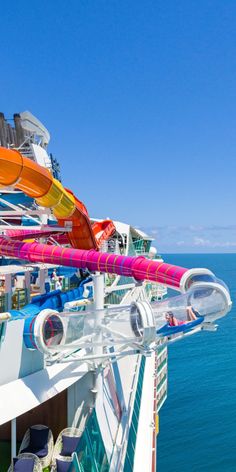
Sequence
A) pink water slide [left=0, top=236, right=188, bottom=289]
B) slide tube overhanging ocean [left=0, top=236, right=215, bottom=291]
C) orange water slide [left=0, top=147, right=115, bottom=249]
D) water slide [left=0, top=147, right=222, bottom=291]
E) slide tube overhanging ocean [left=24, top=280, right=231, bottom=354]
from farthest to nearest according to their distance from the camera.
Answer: pink water slide [left=0, top=236, right=188, bottom=289]
slide tube overhanging ocean [left=0, top=236, right=215, bottom=291]
water slide [left=0, top=147, right=222, bottom=291]
orange water slide [left=0, top=147, right=115, bottom=249]
slide tube overhanging ocean [left=24, top=280, right=231, bottom=354]

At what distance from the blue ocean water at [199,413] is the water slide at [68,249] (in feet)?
33.3

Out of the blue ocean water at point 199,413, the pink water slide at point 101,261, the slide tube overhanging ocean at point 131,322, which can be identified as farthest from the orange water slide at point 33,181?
the blue ocean water at point 199,413

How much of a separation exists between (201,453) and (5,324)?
45.3 feet

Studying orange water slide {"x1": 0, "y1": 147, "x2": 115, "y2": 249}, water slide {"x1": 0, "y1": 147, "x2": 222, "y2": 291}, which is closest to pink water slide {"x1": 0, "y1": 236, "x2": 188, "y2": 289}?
water slide {"x1": 0, "y1": 147, "x2": 222, "y2": 291}

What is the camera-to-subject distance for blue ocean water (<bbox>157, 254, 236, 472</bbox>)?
50.8 feet

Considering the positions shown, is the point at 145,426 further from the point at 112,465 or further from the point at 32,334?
the point at 32,334

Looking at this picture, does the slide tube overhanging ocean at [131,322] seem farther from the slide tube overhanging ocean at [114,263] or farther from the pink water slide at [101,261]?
the pink water slide at [101,261]

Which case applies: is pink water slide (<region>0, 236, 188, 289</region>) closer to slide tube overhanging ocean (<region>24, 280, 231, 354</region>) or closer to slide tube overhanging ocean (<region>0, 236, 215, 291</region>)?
slide tube overhanging ocean (<region>0, 236, 215, 291</region>)

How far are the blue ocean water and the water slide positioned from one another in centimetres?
1016

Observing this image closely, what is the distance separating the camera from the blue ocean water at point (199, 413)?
15469mm

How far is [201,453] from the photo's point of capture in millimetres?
15883

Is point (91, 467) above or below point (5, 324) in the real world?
below

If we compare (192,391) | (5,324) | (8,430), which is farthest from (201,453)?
(5,324)

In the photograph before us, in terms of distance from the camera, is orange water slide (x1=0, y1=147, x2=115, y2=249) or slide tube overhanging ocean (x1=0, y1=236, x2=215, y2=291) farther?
slide tube overhanging ocean (x1=0, y1=236, x2=215, y2=291)
